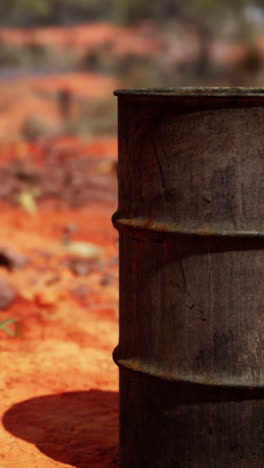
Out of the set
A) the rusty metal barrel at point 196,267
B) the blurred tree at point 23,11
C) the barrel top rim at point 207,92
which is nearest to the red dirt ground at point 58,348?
the rusty metal barrel at point 196,267

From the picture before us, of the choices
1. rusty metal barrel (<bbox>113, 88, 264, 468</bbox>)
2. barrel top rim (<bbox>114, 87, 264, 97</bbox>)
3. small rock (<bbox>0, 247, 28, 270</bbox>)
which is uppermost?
barrel top rim (<bbox>114, 87, 264, 97</bbox>)

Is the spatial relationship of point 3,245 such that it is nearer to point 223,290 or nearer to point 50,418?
point 50,418

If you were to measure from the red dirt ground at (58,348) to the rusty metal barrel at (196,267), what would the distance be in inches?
28.0

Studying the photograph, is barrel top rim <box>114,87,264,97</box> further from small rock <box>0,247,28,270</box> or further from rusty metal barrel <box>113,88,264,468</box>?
small rock <box>0,247,28,270</box>

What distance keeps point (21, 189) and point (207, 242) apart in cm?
791

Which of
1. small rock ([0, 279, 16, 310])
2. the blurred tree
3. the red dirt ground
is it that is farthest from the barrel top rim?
the blurred tree

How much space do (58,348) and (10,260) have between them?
7.38 feet

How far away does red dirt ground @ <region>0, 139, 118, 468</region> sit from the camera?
436 centimetres

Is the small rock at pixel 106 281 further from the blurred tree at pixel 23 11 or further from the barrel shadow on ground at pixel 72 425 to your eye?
the blurred tree at pixel 23 11

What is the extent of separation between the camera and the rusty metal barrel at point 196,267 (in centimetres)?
344

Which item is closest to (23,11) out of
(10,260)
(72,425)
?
(10,260)

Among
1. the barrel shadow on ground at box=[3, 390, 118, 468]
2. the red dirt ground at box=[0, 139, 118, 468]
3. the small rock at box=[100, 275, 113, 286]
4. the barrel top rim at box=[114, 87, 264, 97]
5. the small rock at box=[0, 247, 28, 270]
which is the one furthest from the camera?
the small rock at box=[0, 247, 28, 270]

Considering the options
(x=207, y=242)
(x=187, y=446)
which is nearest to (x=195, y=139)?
(x=207, y=242)

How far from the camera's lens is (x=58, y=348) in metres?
6.07
